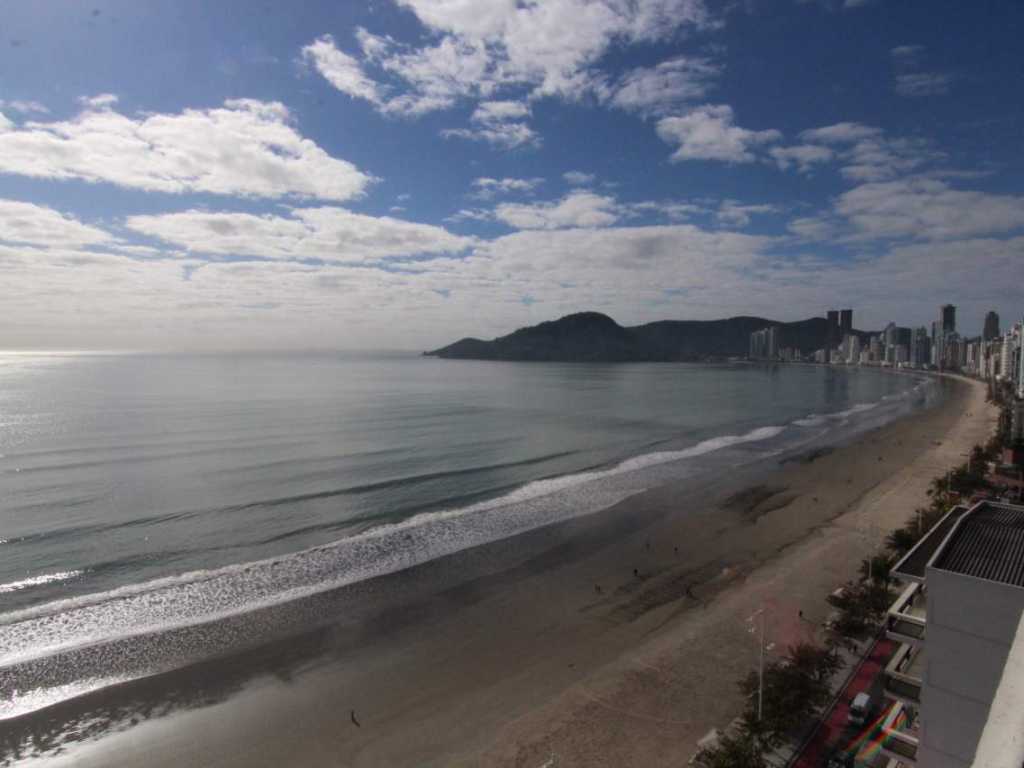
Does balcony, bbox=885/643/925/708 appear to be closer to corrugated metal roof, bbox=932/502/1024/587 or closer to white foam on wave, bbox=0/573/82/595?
corrugated metal roof, bbox=932/502/1024/587

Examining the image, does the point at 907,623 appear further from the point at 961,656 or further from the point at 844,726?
the point at 844,726

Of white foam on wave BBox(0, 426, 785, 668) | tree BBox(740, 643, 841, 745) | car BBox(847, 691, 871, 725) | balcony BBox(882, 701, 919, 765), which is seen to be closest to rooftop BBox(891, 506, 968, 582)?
balcony BBox(882, 701, 919, 765)

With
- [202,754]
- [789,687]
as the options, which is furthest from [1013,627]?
[202,754]

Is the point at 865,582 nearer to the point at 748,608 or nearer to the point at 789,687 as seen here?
the point at 748,608

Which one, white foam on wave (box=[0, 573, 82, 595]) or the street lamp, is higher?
the street lamp

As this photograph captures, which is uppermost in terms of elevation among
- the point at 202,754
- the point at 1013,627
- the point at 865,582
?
the point at 1013,627

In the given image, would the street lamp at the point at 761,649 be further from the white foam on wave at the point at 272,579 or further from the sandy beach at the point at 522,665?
the white foam on wave at the point at 272,579

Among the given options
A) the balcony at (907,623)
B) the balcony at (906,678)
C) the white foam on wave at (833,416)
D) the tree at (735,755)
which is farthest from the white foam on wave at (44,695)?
the white foam on wave at (833,416)

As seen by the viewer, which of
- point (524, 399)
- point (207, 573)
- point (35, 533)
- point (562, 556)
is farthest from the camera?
point (524, 399)
